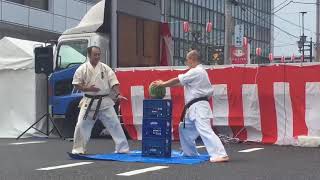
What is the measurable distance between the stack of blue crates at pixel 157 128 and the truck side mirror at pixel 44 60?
5516 millimetres

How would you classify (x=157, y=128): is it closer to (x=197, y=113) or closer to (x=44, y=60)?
(x=197, y=113)

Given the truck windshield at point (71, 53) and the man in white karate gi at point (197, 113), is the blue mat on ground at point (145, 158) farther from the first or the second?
the truck windshield at point (71, 53)

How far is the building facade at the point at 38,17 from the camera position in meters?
34.8

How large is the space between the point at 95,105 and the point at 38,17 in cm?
2694

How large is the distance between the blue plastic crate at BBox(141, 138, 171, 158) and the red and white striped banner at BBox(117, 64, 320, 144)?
3.90 meters

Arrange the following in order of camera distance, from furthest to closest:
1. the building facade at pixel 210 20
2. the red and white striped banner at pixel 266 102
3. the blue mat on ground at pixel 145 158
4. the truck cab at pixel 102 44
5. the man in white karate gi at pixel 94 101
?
1. the building facade at pixel 210 20
2. the truck cab at pixel 102 44
3. the red and white striped banner at pixel 266 102
4. the man in white karate gi at pixel 94 101
5. the blue mat on ground at pixel 145 158

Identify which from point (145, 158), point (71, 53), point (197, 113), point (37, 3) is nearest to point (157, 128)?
point (145, 158)

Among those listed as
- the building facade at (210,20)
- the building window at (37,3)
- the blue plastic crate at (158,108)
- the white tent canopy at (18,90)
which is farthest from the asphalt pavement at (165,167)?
the building facade at (210,20)

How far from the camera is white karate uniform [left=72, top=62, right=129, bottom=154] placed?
1110cm

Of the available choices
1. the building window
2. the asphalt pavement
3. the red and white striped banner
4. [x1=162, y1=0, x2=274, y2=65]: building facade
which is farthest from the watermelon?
[x1=162, y1=0, x2=274, y2=65]: building facade

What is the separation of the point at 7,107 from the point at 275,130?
24.4ft

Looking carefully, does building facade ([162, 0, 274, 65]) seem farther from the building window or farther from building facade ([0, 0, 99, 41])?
the building window

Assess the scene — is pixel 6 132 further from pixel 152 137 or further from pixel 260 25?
pixel 260 25

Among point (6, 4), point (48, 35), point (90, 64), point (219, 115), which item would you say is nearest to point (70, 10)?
point (48, 35)
